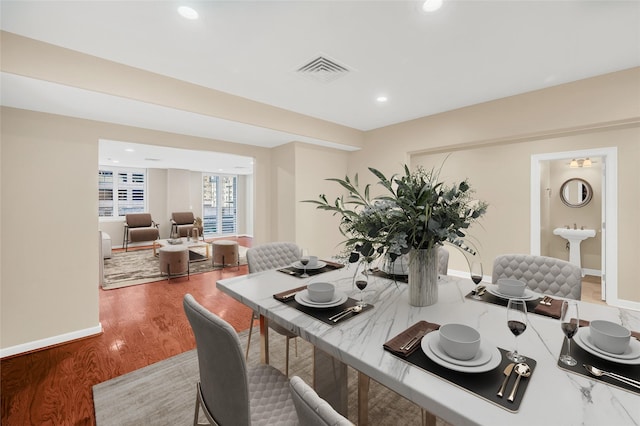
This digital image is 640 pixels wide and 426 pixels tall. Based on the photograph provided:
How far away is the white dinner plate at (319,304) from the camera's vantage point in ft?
4.28

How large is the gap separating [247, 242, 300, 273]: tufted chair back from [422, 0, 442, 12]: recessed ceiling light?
1958 mm

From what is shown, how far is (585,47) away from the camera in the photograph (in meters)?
2.06

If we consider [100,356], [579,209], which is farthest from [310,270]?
[579,209]

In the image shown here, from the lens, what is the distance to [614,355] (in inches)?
34.3

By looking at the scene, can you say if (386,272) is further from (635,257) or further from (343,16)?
(635,257)

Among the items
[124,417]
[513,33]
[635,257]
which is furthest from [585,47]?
[124,417]

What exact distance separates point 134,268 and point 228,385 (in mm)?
5617

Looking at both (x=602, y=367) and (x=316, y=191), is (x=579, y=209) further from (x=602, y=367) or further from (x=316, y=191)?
(x=602, y=367)

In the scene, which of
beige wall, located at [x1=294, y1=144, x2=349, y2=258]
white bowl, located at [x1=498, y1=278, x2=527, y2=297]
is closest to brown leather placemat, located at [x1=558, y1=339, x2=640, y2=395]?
white bowl, located at [x1=498, y1=278, x2=527, y2=297]

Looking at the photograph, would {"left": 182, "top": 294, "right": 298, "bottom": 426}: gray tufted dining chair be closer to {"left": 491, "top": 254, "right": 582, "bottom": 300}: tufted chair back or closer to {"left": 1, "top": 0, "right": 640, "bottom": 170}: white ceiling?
{"left": 491, "top": 254, "right": 582, "bottom": 300}: tufted chair back

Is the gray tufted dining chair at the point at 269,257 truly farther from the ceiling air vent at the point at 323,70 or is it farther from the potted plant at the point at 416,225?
the ceiling air vent at the point at 323,70

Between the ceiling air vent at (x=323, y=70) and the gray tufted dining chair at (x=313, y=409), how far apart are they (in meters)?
2.28

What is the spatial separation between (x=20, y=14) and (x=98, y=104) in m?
0.79

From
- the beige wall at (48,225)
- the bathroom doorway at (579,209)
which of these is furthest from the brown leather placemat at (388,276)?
the bathroom doorway at (579,209)
